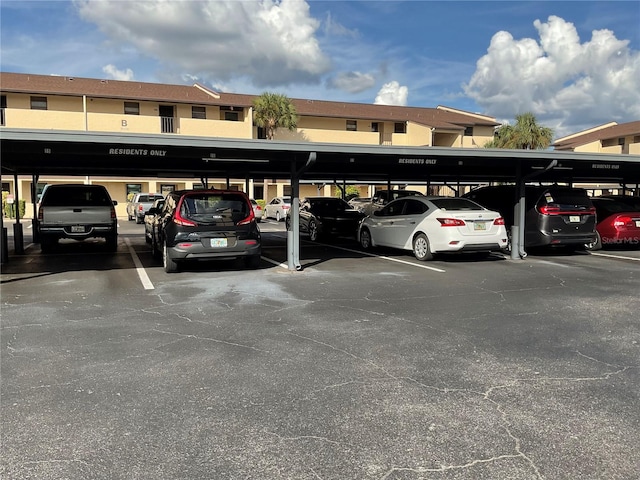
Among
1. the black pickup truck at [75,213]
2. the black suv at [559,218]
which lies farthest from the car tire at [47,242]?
the black suv at [559,218]

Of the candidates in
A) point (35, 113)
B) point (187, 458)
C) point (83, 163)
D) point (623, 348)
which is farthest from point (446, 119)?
point (187, 458)

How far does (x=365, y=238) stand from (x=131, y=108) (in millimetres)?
25333

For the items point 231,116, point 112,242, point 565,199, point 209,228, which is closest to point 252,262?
point 209,228

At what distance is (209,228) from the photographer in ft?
32.1

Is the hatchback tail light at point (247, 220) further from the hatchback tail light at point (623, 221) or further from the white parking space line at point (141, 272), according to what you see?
the hatchback tail light at point (623, 221)

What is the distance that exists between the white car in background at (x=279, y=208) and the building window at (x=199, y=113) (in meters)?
8.33

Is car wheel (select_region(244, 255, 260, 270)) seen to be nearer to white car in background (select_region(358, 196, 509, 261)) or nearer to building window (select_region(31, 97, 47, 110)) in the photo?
white car in background (select_region(358, 196, 509, 261))

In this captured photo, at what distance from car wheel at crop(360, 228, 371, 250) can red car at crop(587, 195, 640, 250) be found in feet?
19.4

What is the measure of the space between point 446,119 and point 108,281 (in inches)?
1551

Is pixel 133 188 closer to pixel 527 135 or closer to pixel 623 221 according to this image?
pixel 527 135

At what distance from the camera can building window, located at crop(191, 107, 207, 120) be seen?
35.5m

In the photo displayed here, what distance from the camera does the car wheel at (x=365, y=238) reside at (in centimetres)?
1426

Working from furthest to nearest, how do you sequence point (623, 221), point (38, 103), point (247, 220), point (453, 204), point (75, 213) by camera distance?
point (38, 103), point (623, 221), point (75, 213), point (453, 204), point (247, 220)

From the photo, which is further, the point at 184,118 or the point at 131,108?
the point at 184,118
